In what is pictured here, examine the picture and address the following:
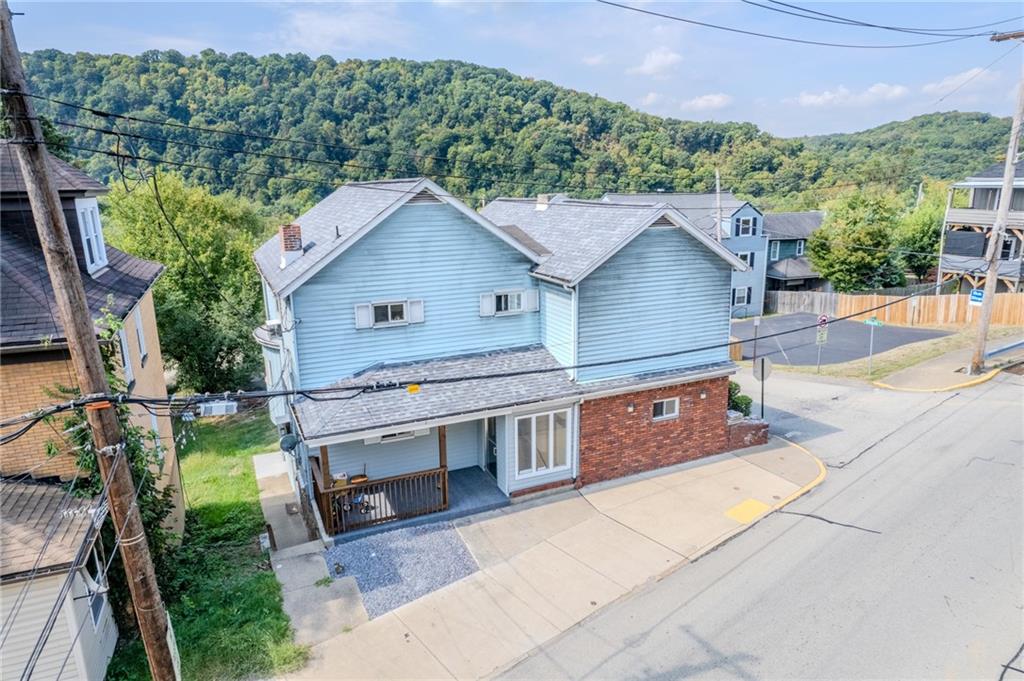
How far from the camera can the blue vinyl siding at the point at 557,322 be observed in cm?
1511

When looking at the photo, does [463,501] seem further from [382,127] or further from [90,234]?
[382,127]

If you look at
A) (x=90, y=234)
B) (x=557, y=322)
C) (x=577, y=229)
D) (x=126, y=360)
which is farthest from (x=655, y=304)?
(x=90, y=234)

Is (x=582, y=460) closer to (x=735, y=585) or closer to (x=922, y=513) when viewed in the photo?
(x=735, y=585)

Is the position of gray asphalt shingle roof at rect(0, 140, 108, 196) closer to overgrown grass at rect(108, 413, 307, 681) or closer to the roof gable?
the roof gable

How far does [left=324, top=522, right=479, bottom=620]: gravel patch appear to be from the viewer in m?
11.4

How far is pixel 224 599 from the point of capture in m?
11.1

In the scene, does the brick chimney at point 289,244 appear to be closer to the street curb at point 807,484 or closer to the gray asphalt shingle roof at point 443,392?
the gray asphalt shingle roof at point 443,392

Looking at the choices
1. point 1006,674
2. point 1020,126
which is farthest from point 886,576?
point 1020,126

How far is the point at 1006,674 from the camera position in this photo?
8859 millimetres

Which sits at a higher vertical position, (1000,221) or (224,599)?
(1000,221)

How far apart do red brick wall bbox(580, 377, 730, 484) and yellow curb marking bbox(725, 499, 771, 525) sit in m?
2.58

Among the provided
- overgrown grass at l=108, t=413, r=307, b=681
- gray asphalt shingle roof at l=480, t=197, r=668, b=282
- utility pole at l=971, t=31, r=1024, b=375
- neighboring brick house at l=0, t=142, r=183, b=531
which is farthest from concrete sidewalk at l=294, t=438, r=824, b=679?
utility pole at l=971, t=31, r=1024, b=375

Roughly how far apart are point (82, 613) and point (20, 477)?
2.62 meters

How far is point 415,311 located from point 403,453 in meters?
3.61
